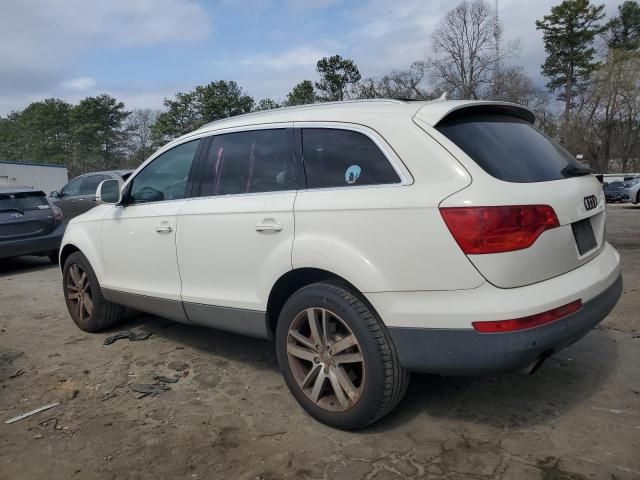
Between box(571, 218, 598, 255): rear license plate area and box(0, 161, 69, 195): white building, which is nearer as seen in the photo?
box(571, 218, 598, 255): rear license plate area

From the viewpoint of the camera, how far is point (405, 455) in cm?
255

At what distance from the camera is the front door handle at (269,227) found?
2.97m

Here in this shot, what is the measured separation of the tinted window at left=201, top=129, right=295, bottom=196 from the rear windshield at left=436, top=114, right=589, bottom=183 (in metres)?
1.03

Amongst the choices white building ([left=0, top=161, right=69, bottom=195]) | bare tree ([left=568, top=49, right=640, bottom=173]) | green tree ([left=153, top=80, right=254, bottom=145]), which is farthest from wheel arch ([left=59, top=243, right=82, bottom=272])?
bare tree ([left=568, top=49, right=640, bottom=173])

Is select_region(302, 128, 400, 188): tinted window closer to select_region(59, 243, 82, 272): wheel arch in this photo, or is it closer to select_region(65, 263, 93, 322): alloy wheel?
select_region(65, 263, 93, 322): alloy wheel

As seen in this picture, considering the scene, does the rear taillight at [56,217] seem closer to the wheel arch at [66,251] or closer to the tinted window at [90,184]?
the tinted window at [90,184]

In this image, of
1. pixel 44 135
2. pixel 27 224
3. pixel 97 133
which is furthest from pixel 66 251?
pixel 44 135

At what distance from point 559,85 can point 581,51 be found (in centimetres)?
373

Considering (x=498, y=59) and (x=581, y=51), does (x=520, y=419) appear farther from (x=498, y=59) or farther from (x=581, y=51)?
(x=581, y=51)

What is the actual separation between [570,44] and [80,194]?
2118 inches

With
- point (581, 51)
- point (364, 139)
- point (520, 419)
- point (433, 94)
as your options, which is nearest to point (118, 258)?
point (364, 139)

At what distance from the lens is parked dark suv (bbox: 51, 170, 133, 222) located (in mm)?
10758

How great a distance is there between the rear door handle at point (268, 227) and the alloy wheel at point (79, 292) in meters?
2.52

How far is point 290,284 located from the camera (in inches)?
121
